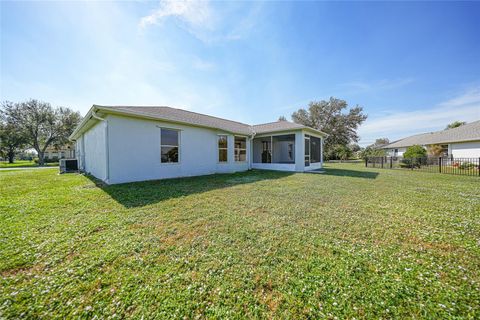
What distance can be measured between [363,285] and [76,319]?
2.77 m

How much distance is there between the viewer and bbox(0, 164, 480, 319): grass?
1.59 metres

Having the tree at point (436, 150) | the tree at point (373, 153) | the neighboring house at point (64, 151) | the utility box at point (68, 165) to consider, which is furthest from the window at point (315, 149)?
the neighboring house at point (64, 151)

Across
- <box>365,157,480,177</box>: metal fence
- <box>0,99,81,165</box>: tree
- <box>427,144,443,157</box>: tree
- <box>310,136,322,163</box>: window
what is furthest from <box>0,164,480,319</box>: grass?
<box>0,99,81,165</box>: tree

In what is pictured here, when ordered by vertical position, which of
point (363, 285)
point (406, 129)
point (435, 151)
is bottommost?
point (363, 285)

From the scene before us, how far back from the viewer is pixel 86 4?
19.9 feet

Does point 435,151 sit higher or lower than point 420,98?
lower

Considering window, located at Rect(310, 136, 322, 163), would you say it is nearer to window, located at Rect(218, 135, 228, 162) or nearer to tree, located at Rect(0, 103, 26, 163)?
window, located at Rect(218, 135, 228, 162)

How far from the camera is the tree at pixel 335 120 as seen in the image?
28.0 metres

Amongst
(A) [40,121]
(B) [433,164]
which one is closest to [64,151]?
(A) [40,121]

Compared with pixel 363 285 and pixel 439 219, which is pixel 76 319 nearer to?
pixel 363 285

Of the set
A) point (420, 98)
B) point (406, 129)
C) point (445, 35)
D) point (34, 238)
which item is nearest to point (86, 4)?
point (34, 238)

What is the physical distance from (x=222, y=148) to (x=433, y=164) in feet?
50.3

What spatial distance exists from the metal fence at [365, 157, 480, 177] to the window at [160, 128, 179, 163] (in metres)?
16.7

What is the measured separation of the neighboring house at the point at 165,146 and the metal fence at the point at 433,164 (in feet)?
21.7
